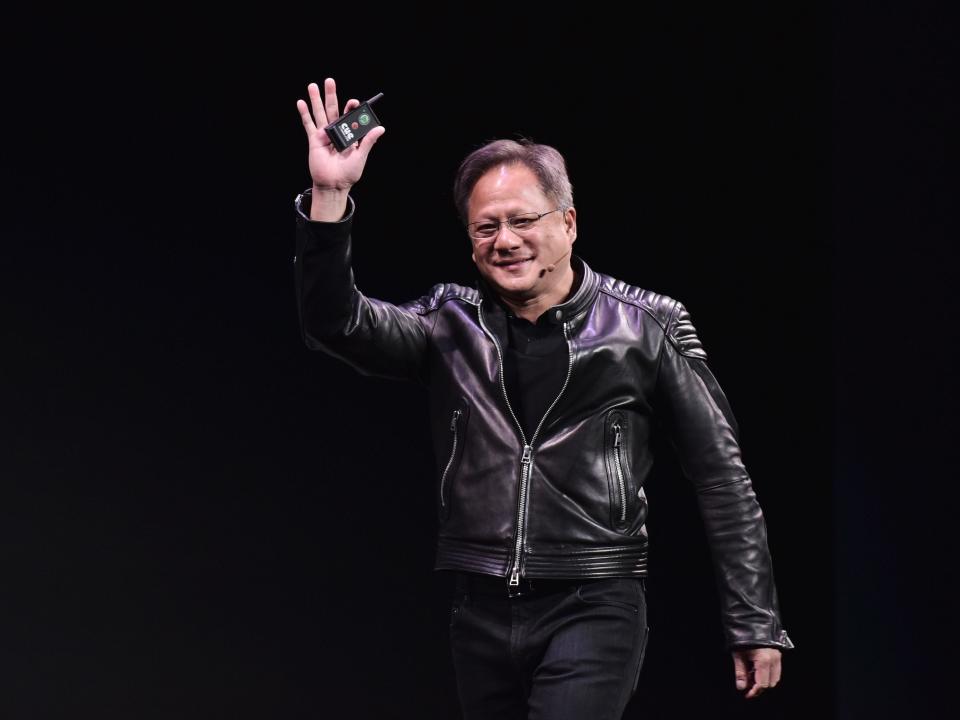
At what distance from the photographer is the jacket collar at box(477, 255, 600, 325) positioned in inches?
90.4

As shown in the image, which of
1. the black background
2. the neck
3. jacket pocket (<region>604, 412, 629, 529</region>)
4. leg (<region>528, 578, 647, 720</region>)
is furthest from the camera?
the black background

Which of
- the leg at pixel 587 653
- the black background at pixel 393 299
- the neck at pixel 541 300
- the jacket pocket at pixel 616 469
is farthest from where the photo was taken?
the black background at pixel 393 299

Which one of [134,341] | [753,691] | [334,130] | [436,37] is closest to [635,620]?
[753,691]

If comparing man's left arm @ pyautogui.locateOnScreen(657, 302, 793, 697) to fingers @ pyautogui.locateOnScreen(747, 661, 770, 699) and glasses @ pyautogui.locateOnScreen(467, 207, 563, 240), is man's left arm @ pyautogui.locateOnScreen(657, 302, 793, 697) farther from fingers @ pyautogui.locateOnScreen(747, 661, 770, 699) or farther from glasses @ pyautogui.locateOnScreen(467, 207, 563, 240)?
glasses @ pyautogui.locateOnScreen(467, 207, 563, 240)

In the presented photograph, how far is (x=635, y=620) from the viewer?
222cm

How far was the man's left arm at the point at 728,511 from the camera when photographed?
2.25 metres

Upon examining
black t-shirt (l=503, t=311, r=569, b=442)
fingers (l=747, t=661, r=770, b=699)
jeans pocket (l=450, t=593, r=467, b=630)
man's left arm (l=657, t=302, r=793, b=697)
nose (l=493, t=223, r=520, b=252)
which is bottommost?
fingers (l=747, t=661, r=770, b=699)

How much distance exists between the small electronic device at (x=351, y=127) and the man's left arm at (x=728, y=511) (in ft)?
2.15

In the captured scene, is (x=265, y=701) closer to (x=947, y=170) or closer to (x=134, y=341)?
(x=134, y=341)

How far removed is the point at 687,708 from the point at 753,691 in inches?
68.3

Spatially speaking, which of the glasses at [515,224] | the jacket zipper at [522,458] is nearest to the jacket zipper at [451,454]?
the jacket zipper at [522,458]

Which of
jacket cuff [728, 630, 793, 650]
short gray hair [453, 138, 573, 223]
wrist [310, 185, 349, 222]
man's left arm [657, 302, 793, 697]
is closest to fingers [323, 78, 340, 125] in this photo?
wrist [310, 185, 349, 222]

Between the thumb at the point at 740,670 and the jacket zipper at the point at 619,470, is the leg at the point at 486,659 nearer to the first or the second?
the jacket zipper at the point at 619,470

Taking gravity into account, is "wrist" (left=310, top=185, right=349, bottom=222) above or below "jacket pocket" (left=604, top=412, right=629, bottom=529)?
above
